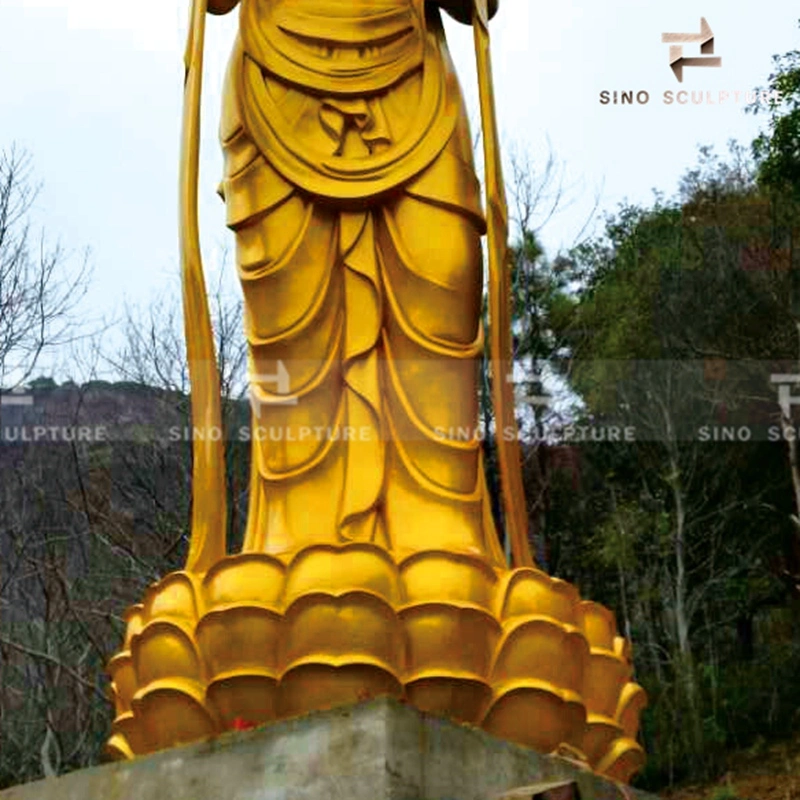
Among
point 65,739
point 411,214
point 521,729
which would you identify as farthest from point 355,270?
point 65,739

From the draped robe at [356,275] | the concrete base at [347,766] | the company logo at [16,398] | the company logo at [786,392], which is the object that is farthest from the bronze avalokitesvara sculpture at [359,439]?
the company logo at [786,392]

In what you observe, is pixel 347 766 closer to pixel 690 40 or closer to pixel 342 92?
pixel 342 92

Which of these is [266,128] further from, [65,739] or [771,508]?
[771,508]

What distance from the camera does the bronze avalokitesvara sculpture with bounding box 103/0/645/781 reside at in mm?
4176

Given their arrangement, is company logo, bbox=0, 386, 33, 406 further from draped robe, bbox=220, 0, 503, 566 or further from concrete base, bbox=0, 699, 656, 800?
concrete base, bbox=0, 699, 656, 800

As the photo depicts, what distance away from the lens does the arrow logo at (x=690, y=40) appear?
33.9 ft

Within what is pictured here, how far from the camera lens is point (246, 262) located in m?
4.95

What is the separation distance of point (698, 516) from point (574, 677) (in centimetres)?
778

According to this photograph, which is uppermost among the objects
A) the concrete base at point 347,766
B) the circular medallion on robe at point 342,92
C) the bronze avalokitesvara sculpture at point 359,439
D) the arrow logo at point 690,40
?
the arrow logo at point 690,40

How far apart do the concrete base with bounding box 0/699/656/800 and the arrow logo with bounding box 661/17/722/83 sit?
22.8ft

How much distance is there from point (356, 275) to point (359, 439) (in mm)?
475

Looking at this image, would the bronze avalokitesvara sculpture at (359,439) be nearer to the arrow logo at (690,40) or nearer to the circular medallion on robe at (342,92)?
the circular medallion on robe at (342,92)

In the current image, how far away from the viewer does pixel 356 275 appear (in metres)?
4.95

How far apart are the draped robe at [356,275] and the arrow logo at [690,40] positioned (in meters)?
5.41
